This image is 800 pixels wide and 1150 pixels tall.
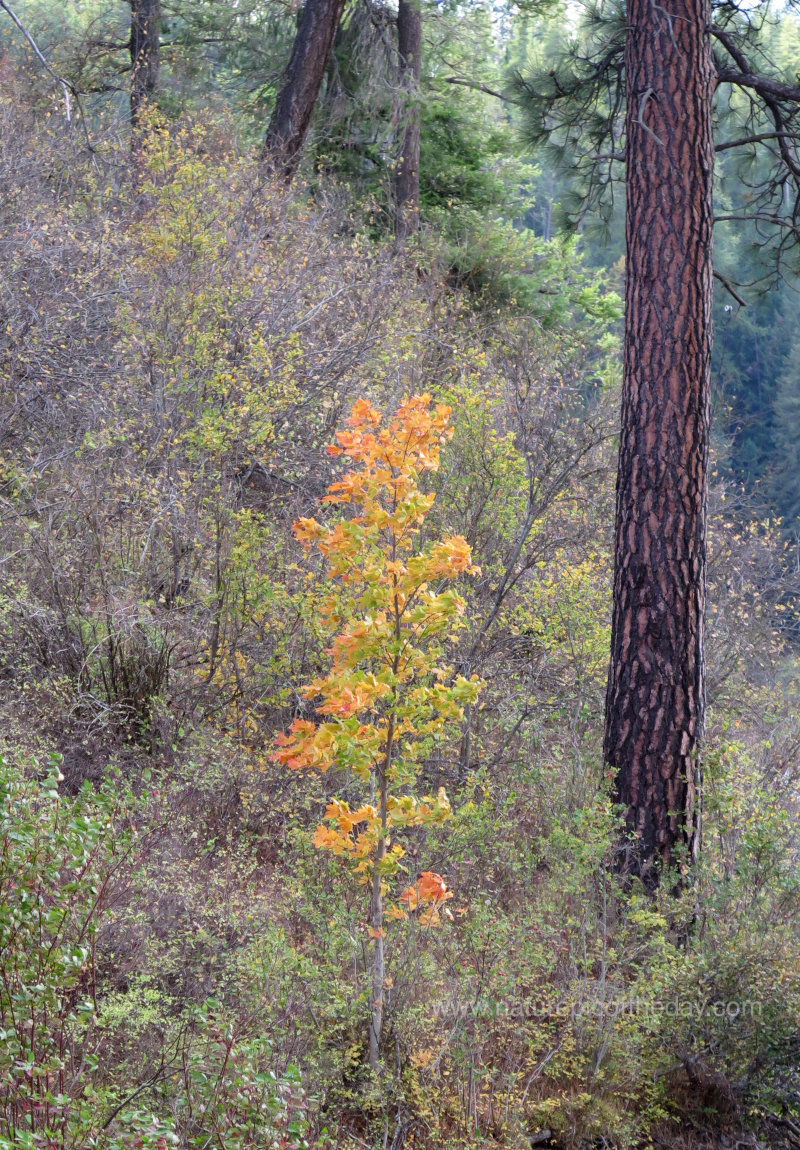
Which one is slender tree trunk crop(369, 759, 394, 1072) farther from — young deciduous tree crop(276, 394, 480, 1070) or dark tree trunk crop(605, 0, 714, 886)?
dark tree trunk crop(605, 0, 714, 886)

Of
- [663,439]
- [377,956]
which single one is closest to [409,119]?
[663,439]

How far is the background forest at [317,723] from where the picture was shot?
3199mm

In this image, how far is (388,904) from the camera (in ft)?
13.4

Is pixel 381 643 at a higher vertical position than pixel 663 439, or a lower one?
lower

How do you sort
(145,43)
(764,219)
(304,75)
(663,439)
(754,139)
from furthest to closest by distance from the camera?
1. (145,43)
2. (304,75)
3. (764,219)
4. (754,139)
5. (663,439)

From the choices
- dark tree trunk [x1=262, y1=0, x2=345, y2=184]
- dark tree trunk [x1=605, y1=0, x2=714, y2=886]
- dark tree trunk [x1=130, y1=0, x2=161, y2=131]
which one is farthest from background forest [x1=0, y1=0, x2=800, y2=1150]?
dark tree trunk [x1=130, y1=0, x2=161, y2=131]

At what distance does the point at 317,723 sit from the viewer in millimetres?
5980

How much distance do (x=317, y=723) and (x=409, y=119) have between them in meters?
9.38

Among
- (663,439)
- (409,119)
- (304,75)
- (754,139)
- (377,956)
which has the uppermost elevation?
(304,75)

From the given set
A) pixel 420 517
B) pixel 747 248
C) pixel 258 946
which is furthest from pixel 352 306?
pixel 258 946

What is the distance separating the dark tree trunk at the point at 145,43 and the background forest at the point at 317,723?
2086 mm

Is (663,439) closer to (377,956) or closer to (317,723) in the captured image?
(317,723)

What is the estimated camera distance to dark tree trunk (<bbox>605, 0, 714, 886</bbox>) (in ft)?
15.2

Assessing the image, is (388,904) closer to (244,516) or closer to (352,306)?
(244,516)
